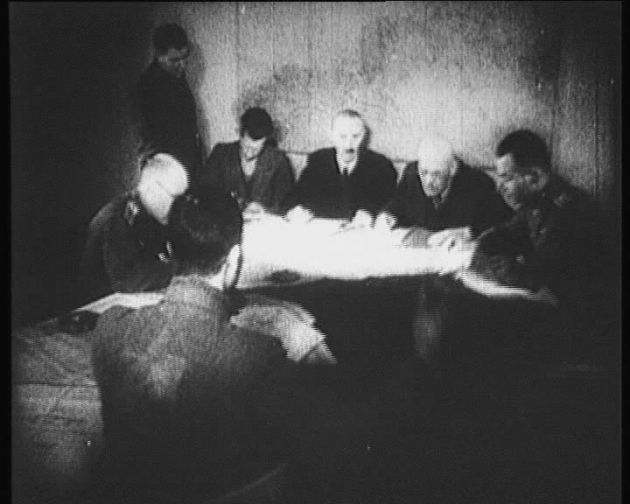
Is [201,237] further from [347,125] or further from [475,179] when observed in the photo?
[475,179]

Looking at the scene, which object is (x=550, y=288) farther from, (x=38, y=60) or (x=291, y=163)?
(x=38, y=60)

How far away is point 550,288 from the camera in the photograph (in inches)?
182

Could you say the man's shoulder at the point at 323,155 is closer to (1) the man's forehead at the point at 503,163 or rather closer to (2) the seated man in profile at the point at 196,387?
(2) the seated man in profile at the point at 196,387

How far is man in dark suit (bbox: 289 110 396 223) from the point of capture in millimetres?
4637

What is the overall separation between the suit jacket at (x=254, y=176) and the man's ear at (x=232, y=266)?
0.25 meters

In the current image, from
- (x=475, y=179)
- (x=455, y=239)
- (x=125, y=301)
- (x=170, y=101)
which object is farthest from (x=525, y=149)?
(x=125, y=301)

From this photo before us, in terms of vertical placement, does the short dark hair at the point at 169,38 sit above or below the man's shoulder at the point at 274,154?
above

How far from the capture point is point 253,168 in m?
4.68

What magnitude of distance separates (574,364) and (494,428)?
45 centimetres

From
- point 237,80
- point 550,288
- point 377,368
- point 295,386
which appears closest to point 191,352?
point 295,386

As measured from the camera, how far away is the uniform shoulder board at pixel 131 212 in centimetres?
468

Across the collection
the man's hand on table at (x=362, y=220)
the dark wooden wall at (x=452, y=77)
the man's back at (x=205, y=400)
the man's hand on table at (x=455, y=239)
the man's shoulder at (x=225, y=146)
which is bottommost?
the man's back at (x=205, y=400)

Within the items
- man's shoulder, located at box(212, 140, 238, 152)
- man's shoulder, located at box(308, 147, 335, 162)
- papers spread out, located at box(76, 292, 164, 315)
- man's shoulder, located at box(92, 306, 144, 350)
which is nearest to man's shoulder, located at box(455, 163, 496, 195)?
man's shoulder, located at box(308, 147, 335, 162)

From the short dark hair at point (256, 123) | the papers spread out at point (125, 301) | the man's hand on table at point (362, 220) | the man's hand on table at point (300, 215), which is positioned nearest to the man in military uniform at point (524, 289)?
the man's hand on table at point (362, 220)
